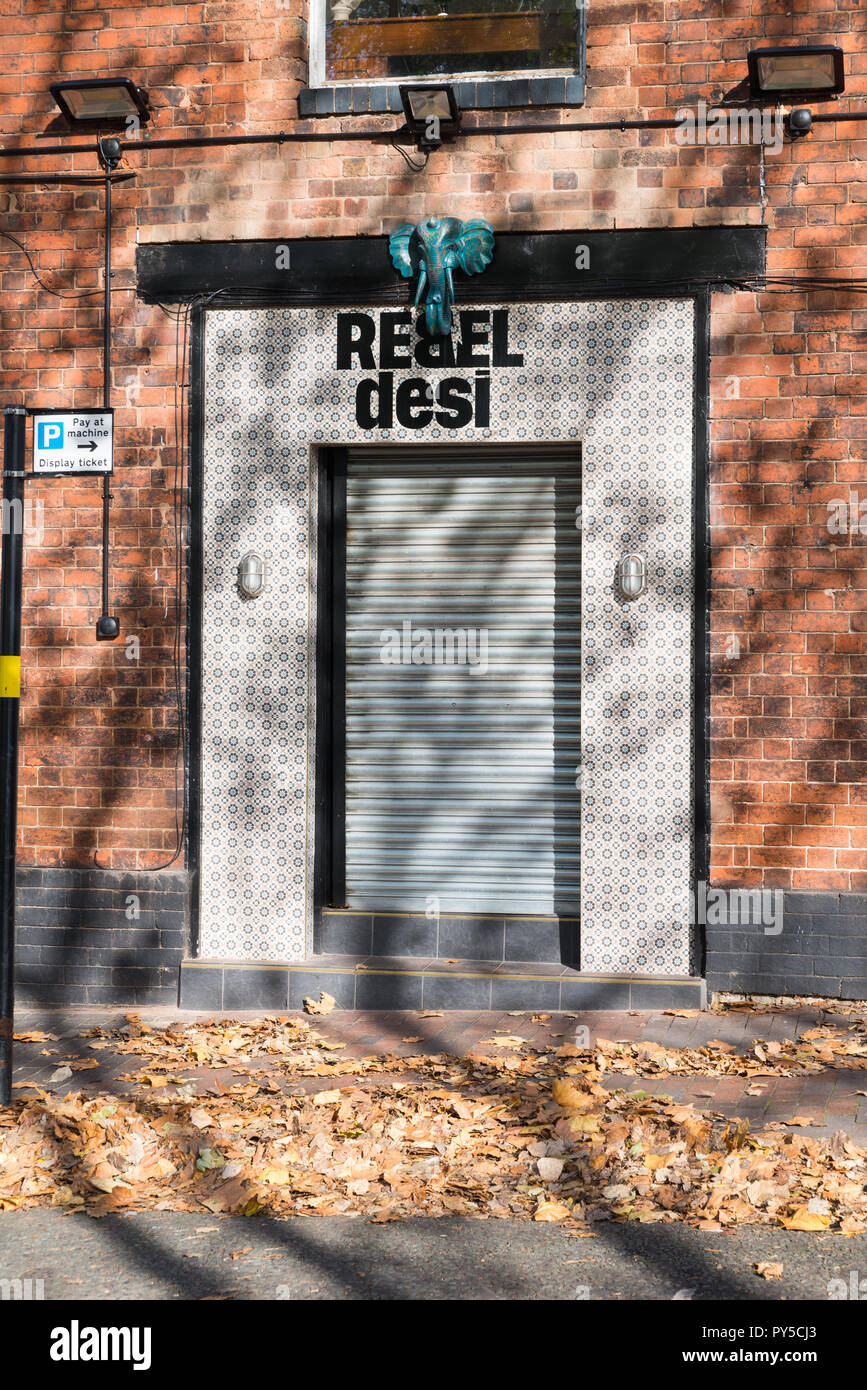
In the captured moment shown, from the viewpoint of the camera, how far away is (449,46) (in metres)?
8.32

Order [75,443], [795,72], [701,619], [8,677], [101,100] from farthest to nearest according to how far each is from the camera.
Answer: [101,100]
[701,619]
[795,72]
[75,443]
[8,677]

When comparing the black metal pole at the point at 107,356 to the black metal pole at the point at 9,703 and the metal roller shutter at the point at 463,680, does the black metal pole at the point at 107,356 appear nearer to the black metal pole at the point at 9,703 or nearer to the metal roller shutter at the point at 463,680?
the metal roller shutter at the point at 463,680

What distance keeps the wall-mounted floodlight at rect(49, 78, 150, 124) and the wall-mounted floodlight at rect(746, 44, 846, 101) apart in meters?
3.61

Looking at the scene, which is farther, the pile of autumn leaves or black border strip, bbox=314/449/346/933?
black border strip, bbox=314/449/346/933

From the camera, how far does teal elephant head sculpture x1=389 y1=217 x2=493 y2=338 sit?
8.00 m

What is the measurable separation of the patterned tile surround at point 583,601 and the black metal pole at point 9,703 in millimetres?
2272

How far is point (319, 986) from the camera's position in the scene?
807 cm

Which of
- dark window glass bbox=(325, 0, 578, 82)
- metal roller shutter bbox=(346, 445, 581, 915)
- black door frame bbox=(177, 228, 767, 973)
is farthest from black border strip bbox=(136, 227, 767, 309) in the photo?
dark window glass bbox=(325, 0, 578, 82)

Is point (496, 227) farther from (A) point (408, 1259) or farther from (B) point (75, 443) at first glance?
(A) point (408, 1259)

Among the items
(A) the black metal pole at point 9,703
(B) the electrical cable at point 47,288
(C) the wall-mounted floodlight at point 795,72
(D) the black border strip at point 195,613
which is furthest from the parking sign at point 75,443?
(C) the wall-mounted floodlight at point 795,72

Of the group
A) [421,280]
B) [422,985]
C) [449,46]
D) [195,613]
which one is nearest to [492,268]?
[421,280]

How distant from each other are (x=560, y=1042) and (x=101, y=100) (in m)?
6.16

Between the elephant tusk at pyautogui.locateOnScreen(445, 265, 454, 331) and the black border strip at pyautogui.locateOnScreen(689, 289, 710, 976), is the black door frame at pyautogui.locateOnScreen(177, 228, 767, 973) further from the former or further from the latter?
the elephant tusk at pyautogui.locateOnScreen(445, 265, 454, 331)

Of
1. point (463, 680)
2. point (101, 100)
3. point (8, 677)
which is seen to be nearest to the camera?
point (8, 677)
